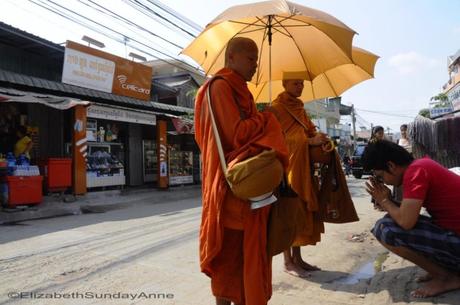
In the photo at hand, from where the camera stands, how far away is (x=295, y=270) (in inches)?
167

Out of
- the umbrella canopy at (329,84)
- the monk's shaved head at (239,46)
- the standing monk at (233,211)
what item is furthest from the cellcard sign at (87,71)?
the standing monk at (233,211)

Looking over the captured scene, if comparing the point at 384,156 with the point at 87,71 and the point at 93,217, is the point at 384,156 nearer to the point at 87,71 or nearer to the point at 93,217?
the point at 93,217

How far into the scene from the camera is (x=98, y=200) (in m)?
12.2

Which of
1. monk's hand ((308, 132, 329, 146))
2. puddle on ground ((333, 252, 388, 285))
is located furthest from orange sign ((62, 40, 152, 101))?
puddle on ground ((333, 252, 388, 285))

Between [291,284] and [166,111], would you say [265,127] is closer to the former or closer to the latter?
[291,284]

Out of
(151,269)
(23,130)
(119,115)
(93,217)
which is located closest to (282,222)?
(151,269)

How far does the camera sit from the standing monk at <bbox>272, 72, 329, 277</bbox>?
4.04 metres

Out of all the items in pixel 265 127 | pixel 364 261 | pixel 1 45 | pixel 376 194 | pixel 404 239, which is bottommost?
pixel 364 261

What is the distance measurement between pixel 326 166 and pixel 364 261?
1403 millimetres

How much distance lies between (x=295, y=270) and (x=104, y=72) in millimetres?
11366

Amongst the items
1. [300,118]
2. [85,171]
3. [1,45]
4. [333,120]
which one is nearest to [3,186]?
[85,171]

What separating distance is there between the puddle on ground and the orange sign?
10508mm

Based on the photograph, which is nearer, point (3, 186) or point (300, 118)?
point (300, 118)

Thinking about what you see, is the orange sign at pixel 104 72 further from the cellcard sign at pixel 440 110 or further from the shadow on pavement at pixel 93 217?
the cellcard sign at pixel 440 110
